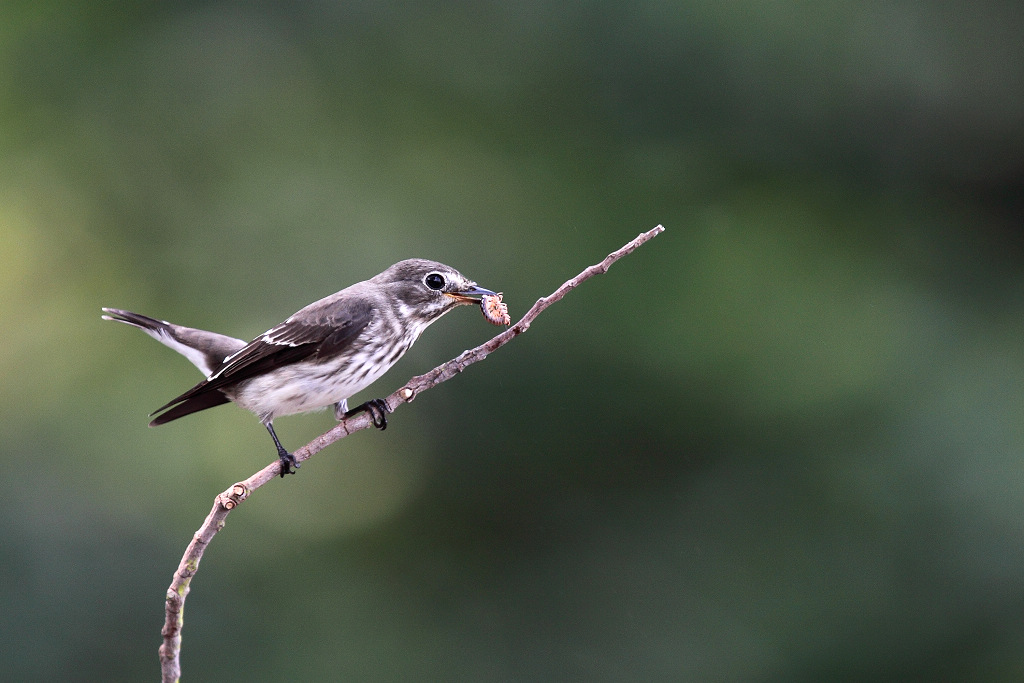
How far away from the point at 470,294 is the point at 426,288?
221 mm

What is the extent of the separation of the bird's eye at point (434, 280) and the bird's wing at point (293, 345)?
0.24 meters

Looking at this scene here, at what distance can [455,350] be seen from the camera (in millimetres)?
5445

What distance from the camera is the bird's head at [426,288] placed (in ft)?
11.4

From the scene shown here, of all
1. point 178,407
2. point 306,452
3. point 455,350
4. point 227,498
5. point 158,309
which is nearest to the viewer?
point 227,498

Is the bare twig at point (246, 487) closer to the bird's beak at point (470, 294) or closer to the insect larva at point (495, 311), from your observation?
the insect larva at point (495, 311)

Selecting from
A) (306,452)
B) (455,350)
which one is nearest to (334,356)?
(306,452)

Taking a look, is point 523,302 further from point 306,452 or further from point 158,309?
point 306,452

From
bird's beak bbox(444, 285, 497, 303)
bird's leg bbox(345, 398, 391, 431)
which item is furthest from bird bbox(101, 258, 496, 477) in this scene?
bird's leg bbox(345, 398, 391, 431)

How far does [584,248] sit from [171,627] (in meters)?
4.56

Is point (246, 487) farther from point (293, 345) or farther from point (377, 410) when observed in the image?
point (293, 345)

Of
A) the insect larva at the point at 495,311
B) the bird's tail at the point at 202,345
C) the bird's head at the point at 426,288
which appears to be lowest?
the insect larva at the point at 495,311

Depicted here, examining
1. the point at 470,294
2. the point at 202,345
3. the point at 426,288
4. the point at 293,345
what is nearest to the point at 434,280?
the point at 426,288

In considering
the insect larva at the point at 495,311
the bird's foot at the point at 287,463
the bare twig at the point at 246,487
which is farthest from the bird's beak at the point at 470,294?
the bird's foot at the point at 287,463

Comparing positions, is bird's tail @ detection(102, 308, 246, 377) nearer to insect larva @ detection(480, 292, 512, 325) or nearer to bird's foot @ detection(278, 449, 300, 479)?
bird's foot @ detection(278, 449, 300, 479)
